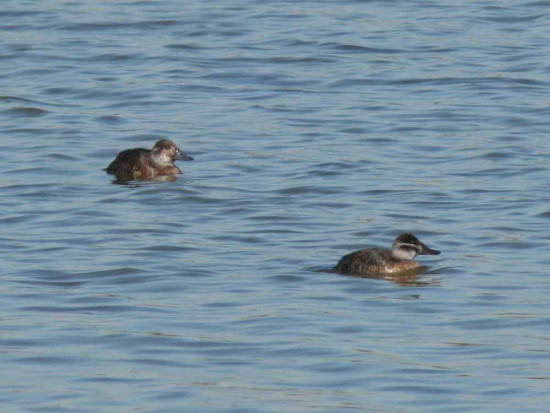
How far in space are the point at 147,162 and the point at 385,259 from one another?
4564mm

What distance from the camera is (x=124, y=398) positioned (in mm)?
10180

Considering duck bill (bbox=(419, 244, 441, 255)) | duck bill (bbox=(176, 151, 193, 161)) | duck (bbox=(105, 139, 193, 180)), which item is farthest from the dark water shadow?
duck bill (bbox=(176, 151, 193, 161))

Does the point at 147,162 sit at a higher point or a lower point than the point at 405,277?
lower

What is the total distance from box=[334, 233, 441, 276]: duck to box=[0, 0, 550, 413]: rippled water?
11cm

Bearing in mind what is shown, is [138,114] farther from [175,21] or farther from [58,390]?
[58,390]

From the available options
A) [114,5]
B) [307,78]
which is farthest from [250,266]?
[114,5]

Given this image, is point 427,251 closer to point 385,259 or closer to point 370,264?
point 385,259

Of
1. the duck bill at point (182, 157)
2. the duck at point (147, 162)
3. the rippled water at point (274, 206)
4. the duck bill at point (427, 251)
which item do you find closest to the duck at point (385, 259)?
the duck bill at point (427, 251)

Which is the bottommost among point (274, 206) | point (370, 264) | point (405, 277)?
point (274, 206)

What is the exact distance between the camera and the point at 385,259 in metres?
13.7

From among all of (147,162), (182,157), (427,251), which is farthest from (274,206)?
(427,251)

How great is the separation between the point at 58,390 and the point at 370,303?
326cm

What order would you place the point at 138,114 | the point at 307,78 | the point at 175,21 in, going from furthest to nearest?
the point at 175,21 → the point at 307,78 → the point at 138,114

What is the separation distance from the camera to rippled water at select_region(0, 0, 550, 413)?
1083cm
